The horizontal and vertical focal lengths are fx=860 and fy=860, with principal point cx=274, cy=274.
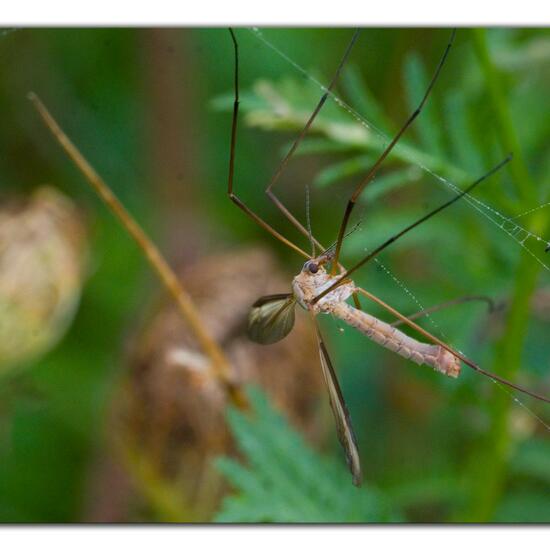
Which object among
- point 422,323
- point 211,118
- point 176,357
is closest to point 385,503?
point 422,323

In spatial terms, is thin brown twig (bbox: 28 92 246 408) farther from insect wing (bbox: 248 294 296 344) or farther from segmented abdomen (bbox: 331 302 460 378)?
segmented abdomen (bbox: 331 302 460 378)

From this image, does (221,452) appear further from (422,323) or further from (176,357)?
(422,323)

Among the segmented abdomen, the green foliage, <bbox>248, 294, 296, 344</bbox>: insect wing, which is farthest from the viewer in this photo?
the green foliage

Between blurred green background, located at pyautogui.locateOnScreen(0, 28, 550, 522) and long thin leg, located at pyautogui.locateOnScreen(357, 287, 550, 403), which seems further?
blurred green background, located at pyautogui.locateOnScreen(0, 28, 550, 522)

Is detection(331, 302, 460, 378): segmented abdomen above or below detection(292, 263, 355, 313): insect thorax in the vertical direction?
below

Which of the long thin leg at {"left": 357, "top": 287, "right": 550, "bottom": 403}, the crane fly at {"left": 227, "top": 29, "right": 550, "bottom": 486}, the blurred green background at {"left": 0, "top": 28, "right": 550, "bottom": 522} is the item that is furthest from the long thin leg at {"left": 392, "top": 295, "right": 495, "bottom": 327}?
the crane fly at {"left": 227, "top": 29, "right": 550, "bottom": 486}

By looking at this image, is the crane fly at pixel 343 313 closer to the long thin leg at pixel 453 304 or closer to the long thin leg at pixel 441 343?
the long thin leg at pixel 441 343

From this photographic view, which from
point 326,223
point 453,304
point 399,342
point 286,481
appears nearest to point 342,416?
point 399,342
